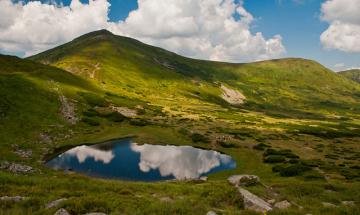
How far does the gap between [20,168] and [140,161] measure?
27772 millimetres

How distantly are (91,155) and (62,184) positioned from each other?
40.4 metres

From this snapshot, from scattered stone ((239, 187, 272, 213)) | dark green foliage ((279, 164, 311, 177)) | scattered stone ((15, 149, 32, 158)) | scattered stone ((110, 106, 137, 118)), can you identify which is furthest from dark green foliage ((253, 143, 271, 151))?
scattered stone ((239, 187, 272, 213))

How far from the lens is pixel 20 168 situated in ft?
155

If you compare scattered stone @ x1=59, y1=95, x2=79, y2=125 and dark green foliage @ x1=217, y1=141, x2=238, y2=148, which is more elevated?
scattered stone @ x1=59, y1=95, x2=79, y2=125

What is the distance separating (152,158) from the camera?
72.6 metres

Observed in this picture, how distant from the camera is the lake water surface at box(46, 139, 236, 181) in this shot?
2381 inches

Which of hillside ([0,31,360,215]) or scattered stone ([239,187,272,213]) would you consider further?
Answer: scattered stone ([239,187,272,213])

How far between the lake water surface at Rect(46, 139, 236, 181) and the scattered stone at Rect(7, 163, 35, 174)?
28.9 ft

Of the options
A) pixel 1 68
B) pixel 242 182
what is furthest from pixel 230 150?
pixel 1 68

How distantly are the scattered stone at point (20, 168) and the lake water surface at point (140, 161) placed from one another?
882cm

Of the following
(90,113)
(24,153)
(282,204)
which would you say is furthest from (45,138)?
(282,204)

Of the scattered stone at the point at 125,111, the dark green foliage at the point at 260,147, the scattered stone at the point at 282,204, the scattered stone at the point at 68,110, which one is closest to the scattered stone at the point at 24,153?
the scattered stone at the point at 68,110

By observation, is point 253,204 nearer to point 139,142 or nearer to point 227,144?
point 139,142

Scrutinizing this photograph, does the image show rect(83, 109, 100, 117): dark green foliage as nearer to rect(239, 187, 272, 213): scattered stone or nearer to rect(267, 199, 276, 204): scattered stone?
rect(267, 199, 276, 204): scattered stone
